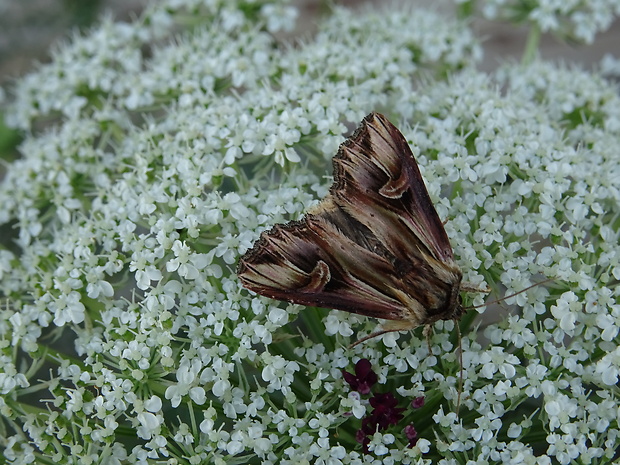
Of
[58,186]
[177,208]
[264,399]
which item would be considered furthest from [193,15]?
[264,399]

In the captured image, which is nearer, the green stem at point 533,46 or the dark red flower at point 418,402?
the dark red flower at point 418,402

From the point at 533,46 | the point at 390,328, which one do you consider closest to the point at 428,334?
the point at 390,328

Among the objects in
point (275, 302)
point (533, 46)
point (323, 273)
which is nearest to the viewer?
point (323, 273)

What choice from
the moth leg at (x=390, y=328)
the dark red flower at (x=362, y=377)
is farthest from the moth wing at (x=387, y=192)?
the dark red flower at (x=362, y=377)

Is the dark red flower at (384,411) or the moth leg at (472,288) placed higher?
the moth leg at (472,288)

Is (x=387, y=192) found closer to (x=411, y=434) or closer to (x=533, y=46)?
(x=411, y=434)

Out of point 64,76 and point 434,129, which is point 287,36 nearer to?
point 64,76

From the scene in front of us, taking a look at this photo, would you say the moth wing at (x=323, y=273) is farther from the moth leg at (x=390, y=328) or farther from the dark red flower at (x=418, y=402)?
the dark red flower at (x=418, y=402)
